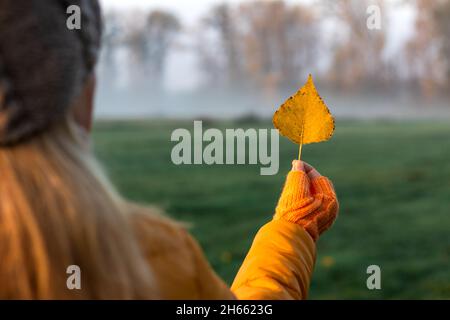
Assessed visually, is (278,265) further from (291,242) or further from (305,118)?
(305,118)

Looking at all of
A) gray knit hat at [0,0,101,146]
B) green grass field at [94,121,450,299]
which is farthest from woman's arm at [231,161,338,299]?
green grass field at [94,121,450,299]

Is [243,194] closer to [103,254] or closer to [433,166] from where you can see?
[433,166]

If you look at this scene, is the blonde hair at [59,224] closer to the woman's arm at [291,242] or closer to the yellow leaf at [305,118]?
the woman's arm at [291,242]

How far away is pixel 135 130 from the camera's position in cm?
993

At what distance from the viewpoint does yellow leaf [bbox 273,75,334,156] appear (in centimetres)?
123

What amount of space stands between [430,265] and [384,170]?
2830 mm

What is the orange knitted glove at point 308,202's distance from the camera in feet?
3.82

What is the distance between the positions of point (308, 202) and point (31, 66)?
1.82ft

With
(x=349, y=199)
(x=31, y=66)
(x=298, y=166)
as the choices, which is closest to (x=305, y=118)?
(x=298, y=166)

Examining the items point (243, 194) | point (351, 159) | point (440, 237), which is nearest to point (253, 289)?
point (440, 237)

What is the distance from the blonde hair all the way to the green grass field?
307cm

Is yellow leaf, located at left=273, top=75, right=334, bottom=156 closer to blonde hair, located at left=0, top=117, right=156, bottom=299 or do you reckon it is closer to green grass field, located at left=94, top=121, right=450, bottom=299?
blonde hair, located at left=0, top=117, right=156, bottom=299

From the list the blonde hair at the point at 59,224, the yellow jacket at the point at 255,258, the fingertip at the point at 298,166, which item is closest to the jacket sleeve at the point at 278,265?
the yellow jacket at the point at 255,258

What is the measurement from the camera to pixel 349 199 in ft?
19.8
